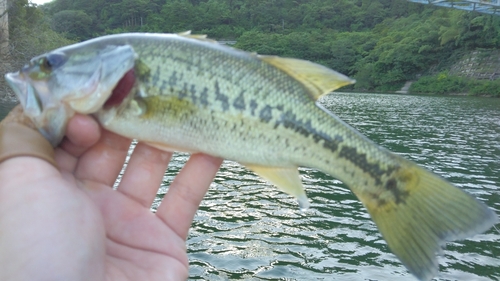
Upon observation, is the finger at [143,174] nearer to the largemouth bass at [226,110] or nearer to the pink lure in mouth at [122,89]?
the largemouth bass at [226,110]

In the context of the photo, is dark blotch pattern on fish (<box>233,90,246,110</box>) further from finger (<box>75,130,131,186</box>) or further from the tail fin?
the tail fin

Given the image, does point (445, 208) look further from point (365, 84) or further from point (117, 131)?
point (365, 84)

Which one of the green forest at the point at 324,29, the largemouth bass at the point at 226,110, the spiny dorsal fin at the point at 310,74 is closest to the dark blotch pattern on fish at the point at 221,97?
the largemouth bass at the point at 226,110

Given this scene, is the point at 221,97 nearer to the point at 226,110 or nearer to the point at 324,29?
the point at 226,110

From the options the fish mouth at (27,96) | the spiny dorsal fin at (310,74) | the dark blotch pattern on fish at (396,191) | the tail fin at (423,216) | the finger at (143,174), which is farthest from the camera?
the finger at (143,174)

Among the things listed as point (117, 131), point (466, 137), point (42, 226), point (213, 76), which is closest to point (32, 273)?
point (42, 226)

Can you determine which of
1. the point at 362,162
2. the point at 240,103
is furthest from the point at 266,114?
the point at 362,162

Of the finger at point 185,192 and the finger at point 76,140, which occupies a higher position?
the finger at point 76,140
